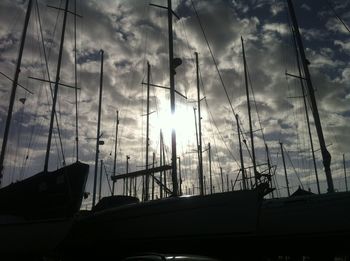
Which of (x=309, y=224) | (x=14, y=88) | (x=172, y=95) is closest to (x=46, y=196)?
(x=172, y=95)

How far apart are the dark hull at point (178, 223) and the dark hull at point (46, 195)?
6.94 ft

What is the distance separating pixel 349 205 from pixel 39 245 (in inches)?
423

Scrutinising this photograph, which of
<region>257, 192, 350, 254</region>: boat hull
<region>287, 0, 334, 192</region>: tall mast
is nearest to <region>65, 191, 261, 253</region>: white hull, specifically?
<region>257, 192, 350, 254</region>: boat hull

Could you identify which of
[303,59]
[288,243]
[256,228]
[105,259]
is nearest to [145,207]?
[105,259]

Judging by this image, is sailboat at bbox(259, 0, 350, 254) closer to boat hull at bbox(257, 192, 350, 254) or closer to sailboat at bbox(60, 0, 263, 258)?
boat hull at bbox(257, 192, 350, 254)

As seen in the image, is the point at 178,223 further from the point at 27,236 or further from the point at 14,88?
the point at 14,88

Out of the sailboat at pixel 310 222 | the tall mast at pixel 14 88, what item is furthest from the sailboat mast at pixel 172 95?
the tall mast at pixel 14 88

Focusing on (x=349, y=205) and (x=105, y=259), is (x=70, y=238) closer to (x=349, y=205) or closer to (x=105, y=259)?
(x=105, y=259)

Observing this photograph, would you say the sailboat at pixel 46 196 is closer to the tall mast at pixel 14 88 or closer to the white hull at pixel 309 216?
the tall mast at pixel 14 88

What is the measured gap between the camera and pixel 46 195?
12.9 m

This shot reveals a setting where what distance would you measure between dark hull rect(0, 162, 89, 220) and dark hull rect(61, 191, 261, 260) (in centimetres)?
212

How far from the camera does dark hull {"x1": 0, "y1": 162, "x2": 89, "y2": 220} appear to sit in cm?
1270

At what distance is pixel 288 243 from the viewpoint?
1103cm

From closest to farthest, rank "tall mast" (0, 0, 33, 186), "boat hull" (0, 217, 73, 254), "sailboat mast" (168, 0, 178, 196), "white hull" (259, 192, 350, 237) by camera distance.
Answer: "white hull" (259, 192, 350, 237) < "boat hull" (0, 217, 73, 254) < "sailboat mast" (168, 0, 178, 196) < "tall mast" (0, 0, 33, 186)
